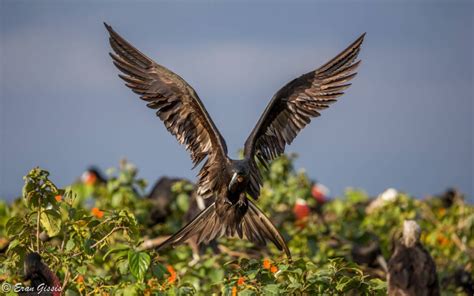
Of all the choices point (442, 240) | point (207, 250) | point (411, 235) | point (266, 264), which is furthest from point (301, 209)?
point (266, 264)

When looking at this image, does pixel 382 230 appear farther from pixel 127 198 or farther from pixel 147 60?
pixel 147 60

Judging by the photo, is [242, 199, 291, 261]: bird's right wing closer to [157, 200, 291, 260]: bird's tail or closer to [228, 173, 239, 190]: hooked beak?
[157, 200, 291, 260]: bird's tail

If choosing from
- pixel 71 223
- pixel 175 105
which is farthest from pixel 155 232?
pixel 71 223

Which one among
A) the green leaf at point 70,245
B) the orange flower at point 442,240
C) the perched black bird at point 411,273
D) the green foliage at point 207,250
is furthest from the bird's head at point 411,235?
the green leaf at point 70,245

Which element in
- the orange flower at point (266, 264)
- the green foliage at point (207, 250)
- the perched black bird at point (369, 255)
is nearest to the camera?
the green foliage at point (207, 250)

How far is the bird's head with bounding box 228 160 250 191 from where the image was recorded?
19.5ft

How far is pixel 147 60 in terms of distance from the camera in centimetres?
634

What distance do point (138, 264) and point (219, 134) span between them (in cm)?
132

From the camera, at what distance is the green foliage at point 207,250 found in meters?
5.26

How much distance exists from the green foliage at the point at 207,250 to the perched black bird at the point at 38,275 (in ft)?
0.79

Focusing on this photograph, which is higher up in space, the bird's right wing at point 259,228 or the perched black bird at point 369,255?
the perched black bird at point 369,255

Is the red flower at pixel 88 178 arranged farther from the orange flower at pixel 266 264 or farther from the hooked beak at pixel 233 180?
the orange flower at pixel 266 264

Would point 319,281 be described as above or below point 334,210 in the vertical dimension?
below

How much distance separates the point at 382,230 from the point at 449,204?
7.48 ft
